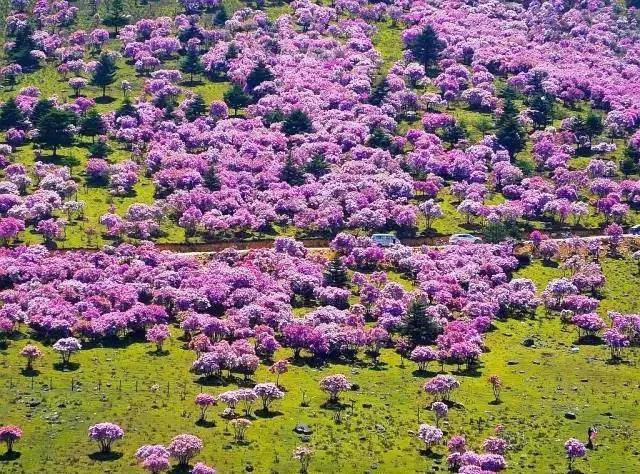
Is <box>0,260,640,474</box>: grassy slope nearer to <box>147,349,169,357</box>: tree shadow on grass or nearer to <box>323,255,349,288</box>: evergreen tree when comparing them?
<box>147,349,169,357</box>: tree shadow on grass

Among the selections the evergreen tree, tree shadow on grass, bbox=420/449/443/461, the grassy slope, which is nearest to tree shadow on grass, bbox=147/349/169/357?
the grassy slope

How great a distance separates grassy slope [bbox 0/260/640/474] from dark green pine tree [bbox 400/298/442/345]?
3.71 meters

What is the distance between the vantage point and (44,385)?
147625 mm

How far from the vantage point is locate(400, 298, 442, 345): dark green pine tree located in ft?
544

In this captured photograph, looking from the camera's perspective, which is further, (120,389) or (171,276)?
(171,276)

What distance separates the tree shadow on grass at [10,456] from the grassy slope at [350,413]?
914 millimetres

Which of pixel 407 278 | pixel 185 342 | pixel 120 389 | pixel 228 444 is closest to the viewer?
pixel 228 444

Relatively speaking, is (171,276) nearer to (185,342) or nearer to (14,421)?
(185,342)

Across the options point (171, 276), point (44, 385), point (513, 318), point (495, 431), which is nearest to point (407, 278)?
point (513, 318)

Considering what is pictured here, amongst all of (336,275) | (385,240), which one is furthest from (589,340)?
(385,240)

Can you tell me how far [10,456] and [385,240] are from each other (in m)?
82.1

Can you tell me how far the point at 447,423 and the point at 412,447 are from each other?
301 inches

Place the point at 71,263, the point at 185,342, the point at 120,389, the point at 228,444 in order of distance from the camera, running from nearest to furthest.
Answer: the point at 228,444 < the point at 120,389 < the point at 185,342 < the point at 71,263

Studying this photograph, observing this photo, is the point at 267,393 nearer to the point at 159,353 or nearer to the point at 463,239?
the point at 159,353
